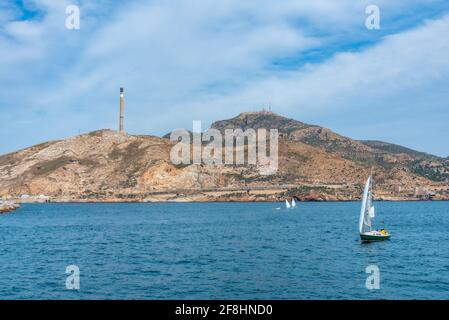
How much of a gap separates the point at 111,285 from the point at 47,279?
772 cm

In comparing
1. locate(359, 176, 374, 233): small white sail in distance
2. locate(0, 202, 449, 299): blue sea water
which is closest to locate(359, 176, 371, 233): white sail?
locate(359, 176, 374, 233): small white sail in distance

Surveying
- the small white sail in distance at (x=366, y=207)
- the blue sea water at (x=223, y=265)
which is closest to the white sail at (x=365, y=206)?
the small white sail in distance at (x=366, y=207)

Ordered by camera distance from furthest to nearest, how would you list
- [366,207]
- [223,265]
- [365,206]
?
[366,207], [365,206], [223,265]

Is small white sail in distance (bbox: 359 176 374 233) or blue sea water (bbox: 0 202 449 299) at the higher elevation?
small white sail in distance (bbox: 359 176 374 233)

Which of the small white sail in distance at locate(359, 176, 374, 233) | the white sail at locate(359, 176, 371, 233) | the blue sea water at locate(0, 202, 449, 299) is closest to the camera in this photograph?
the blue sea water at locate(0, 202, 449, 299)

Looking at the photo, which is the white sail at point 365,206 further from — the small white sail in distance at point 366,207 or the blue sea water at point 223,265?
the blue sea water at point 223,265

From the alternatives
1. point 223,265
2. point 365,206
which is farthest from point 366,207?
point 223,265

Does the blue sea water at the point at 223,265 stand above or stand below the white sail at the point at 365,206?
below

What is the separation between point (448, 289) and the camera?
40.6 m

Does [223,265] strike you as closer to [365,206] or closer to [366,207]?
[365,206]

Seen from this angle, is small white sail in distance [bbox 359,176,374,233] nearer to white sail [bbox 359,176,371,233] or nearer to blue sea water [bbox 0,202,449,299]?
white sail [bbox 359,176,371,233]

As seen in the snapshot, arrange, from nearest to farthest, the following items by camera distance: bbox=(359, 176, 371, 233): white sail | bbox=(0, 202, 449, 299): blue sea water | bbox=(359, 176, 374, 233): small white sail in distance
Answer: bbox=(0, 202, 449, 299): blue sea water
bbox=(359, 176, 371, 233): white sail
bbox=(359, 176, 374, 233): small white sail in distance

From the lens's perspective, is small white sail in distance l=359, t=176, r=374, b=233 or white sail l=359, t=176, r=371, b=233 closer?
white sail l=359, t=176, r=371, b=233

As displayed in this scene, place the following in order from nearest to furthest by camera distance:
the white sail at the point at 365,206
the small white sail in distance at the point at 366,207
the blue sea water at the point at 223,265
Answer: the blue sea water at the point at 223,265 < the white sail at the point at 365,206 < the small white sail in distance at the point at 366,207
